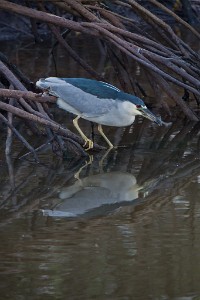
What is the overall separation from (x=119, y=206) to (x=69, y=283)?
1.56m

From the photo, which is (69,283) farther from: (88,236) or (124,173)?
(124,173)

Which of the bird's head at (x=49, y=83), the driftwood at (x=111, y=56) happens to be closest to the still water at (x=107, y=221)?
the driftwood at (x=111, y=56)

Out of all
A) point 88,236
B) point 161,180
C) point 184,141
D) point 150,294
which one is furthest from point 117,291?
point 184,141

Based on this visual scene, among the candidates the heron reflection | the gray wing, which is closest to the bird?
the gray wing

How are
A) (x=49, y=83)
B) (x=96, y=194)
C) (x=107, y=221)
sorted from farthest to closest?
1. (x=49, y=83)
2. (x=96, y=194)
3. (x=107, y=221)

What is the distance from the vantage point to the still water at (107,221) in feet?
16.9

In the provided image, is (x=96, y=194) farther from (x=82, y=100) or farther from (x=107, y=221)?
(x=82, y=100)

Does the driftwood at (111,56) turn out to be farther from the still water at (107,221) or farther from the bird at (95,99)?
the still water at (107,221)

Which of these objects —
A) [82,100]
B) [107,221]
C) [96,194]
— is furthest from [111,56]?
[107,221]

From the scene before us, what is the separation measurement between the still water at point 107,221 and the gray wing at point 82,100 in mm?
394

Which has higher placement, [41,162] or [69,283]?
[41,162]

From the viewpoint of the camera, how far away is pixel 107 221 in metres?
6.25

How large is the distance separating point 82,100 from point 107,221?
1952 mm

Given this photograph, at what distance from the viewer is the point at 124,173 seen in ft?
24.8
